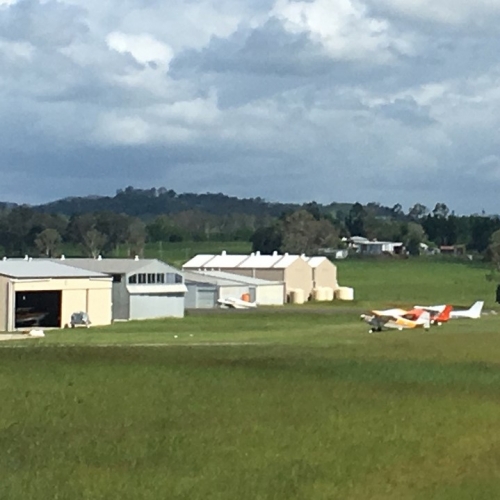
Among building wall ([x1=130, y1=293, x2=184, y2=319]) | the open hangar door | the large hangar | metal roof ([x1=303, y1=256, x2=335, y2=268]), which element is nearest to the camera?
the large hangar

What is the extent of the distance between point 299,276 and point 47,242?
61.8m

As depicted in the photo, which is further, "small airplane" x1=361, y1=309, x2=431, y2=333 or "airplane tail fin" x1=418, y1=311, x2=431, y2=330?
"airplane tail fin" x1=418, y1=311, x2=431, y2=330

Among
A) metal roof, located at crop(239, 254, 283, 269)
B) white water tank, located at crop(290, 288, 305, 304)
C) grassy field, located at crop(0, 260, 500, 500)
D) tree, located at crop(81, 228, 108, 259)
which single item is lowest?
grassy field, located at crop(0, 260, 500, 500)

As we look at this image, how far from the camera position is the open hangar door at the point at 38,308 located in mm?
74875

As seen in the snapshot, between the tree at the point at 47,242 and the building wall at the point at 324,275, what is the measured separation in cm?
5846

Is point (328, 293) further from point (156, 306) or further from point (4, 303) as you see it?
point (4, 303)

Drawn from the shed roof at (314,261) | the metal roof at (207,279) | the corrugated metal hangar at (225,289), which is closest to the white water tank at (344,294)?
the shed roof at (314,261)

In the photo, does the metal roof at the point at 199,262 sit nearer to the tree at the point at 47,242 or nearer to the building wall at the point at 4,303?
the tree at the point at 47,242

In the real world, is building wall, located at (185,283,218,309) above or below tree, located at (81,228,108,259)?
below

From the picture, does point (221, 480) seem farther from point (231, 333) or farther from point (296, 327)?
point (296, 327)

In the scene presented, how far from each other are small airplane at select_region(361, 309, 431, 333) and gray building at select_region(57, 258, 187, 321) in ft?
82.7

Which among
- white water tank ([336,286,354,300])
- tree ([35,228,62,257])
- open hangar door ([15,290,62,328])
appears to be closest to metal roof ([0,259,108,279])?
open hangar door ([15,290,62,328])

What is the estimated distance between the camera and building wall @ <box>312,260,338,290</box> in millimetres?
118500

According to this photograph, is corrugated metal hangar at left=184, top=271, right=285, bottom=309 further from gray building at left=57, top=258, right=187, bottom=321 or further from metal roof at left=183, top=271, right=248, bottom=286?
gray building at left=57, top=258, right=187, bottom=321
